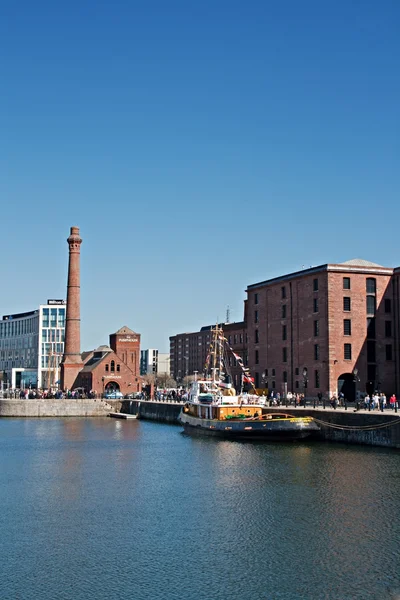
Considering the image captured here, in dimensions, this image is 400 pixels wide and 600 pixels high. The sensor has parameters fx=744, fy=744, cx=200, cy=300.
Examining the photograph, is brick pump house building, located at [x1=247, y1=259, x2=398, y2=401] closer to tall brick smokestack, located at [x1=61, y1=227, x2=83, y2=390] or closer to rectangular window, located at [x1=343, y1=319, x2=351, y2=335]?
rectangular window, located at [x1=343, y1=319, x2=351, y2=335]

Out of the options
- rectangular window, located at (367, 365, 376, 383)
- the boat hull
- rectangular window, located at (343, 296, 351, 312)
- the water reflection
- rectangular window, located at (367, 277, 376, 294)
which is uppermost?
rectangular window, located at (367, 277, 376, 294)

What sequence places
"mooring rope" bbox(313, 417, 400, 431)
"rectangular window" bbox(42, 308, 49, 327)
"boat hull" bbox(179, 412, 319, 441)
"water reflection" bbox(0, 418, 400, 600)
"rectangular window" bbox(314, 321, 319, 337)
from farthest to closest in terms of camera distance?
1. "rectangular window" bbox(42, 308, 49, 327)
2. "rectangular window" bbox(314, 321, 319, 337)
3. "boat hull" bbox(179, 412, 319, 441)
4. "mooring rope" bbox(313, 417, 400, 431)
5. "water reflection" bbox(0, 418, 400, 600)

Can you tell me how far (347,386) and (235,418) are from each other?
2136 cm

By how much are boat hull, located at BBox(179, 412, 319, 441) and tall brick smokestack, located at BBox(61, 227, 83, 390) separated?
50.5m

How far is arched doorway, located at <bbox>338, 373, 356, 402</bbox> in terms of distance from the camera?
81.2 m

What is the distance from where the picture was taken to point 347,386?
269ft

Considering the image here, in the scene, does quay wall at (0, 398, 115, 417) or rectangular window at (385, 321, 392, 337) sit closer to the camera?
rectangular window at (385, 321, 392, 337)

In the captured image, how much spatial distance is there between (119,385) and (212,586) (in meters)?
99.4

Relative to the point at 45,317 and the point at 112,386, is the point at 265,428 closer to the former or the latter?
the point at 112,386

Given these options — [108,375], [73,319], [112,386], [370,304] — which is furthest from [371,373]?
[112,386]

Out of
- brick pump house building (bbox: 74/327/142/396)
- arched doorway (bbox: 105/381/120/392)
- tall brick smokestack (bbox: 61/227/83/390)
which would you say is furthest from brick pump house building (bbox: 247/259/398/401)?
arched doorway (bbox: 105/381/120/392)

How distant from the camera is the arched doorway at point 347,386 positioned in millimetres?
81250

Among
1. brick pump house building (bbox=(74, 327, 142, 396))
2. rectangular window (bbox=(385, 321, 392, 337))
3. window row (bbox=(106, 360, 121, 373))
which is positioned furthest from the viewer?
window row (bbox=(106, 360, 121, 373))

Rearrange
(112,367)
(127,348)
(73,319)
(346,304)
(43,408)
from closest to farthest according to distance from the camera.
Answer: (346,304) → (43,408) → (73,319) → (112,367) → (127,348)
